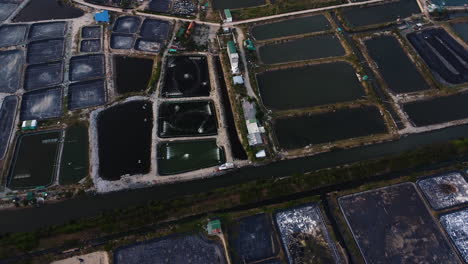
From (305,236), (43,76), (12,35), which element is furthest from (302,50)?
(12,35)

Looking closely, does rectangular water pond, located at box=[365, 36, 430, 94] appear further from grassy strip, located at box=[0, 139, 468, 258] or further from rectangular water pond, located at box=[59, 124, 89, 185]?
rectangular water pond, located at box=[59, 124, 89, 185]

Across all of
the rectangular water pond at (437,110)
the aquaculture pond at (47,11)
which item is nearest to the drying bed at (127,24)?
the aquaculture pond at (47,11)

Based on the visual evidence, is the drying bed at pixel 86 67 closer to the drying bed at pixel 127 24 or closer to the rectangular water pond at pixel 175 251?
the drying bed at pixel 127 24

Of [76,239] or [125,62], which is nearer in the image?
[76,239]

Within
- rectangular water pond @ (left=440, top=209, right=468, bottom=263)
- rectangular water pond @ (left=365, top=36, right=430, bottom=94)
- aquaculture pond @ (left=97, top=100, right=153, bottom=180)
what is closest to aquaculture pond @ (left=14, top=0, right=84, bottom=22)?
aquaculture pond @ (left=97, top=100, right=153, bottom=180)

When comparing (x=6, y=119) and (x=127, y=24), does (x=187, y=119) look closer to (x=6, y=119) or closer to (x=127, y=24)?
(x=127, y=24)

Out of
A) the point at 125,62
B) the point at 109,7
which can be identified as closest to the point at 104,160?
the point at 125,62

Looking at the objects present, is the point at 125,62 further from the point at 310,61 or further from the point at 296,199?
the point at 296,199
